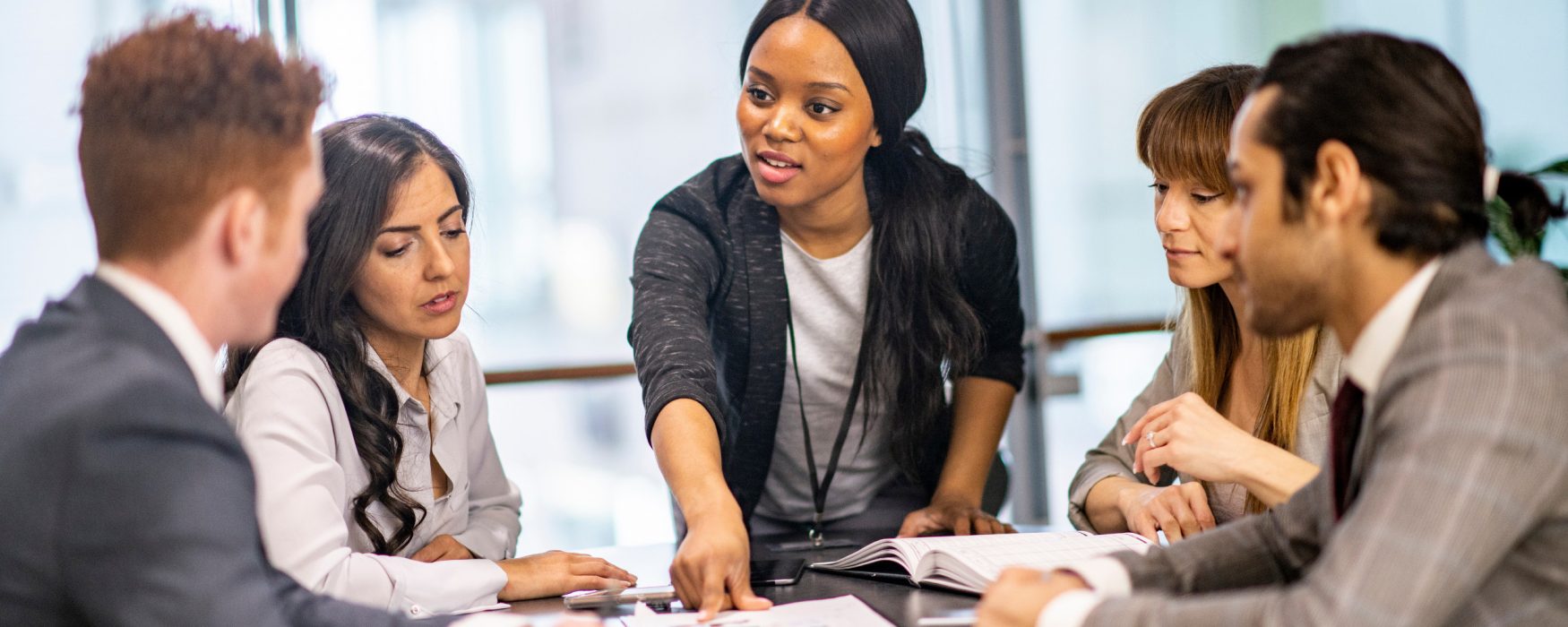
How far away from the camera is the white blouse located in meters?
1.41

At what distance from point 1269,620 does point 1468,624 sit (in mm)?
153

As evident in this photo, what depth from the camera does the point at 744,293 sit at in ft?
6.92

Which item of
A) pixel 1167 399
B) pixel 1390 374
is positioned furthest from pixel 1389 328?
pixel 1167 399

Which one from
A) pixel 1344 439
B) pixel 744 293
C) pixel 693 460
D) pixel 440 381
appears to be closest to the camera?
pixel 1344 439

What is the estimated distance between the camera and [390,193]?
1787 millimetres

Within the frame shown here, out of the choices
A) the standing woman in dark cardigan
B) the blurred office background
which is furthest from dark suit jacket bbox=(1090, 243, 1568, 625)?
the blurred office background

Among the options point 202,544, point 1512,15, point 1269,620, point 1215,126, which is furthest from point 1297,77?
point 1512,15

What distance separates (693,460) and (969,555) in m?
0.39

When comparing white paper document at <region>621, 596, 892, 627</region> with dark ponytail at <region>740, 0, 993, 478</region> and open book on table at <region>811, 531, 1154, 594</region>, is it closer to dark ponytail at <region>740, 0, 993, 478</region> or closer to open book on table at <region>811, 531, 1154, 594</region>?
open book on table at <region>811, 531, 1154, 594</region>

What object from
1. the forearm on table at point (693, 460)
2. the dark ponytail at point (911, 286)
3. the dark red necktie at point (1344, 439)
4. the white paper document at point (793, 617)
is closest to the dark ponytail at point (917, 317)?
the dark ponytail at point (911, 286)

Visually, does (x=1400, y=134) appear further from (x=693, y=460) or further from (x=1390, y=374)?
(x=693, y=460)

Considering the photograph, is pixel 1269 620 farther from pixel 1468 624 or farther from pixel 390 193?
pixel 390 193

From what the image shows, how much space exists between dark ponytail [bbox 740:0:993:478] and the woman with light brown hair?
0.95ft

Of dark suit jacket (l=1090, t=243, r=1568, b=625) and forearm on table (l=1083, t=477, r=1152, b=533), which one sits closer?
dark suit jacket (l=1090, t=243, r=1568, b=625)
